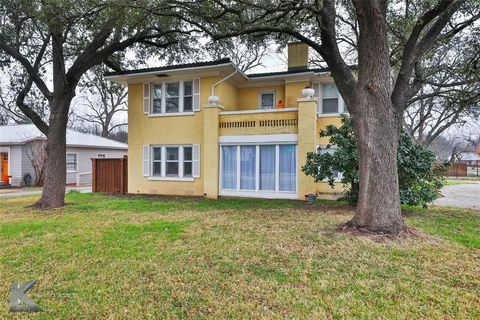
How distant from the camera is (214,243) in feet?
19.9

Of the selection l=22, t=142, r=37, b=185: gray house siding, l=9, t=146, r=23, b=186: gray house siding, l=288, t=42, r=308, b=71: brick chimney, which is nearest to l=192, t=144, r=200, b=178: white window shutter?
l=288, t=42, r=308, b=71: brick chimney

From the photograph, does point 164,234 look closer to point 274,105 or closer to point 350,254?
point 350,254

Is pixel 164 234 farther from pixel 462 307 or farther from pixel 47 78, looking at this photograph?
pixel 47 78

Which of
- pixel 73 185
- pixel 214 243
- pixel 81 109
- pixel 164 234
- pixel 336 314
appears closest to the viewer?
pixel 336 314

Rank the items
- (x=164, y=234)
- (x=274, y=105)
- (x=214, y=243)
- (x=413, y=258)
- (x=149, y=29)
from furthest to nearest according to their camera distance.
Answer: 1. (x=274, y=105)
2. (x=149, y=29)
3. (x=164, y=234)
4. (x=214, y=243)
5. (x=413, y=258)

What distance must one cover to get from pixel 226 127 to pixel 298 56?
4843 mm

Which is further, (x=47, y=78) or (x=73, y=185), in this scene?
(x=73, y=185)

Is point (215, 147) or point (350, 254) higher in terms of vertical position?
point (215, 147)

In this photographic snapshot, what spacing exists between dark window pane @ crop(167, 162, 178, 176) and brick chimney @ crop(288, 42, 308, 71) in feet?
22.9

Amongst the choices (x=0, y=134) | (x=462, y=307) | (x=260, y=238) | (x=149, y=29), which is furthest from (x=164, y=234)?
(x=0, y=134)

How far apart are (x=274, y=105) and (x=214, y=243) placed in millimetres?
10306

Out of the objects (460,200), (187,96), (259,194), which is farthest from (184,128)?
(460,200)

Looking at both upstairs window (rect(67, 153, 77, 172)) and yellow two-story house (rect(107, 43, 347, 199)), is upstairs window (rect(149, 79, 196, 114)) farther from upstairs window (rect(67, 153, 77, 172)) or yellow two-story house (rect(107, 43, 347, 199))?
upstairs window (rect(67, 153, 77, 172))

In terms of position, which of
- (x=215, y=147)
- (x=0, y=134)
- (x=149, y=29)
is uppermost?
(x=149, y=29)
